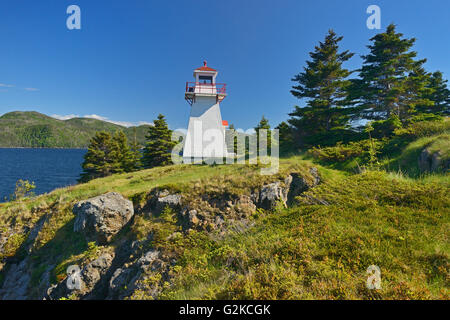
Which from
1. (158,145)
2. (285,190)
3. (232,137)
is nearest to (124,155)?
(158,145)

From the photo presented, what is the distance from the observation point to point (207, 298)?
12.1ft

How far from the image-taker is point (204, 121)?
73.8 ft

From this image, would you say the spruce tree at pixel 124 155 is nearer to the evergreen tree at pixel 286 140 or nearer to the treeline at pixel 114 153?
the treeline at pixel 114 153

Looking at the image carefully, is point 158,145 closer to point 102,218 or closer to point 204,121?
point 204,121

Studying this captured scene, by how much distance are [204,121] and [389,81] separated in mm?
18170

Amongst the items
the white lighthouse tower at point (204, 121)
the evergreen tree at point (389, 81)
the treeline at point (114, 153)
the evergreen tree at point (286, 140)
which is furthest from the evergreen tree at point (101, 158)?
the evergreen tree at point (389, 81)

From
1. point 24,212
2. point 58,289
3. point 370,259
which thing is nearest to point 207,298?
point 370,259

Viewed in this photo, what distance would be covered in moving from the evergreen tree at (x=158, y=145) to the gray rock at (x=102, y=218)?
23.1 meters

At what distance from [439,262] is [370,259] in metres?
1.17

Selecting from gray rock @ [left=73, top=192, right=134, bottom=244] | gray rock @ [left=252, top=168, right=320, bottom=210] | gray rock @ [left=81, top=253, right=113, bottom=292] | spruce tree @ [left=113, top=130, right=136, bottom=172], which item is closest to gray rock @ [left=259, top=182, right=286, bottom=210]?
gray rock @ [left=252, top=168, right=320, bottom=210]

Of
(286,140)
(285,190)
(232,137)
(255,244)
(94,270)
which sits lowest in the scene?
(94,270)

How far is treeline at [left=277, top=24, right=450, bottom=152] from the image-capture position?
704 inches

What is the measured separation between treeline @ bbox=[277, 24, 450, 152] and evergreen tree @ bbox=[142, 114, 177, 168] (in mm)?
19697
